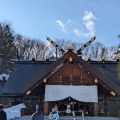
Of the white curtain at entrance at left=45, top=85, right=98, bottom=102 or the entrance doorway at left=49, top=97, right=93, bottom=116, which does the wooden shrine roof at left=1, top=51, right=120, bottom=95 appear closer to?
the white curtain at entrance at left=45, top=85, right=98, bottom=102

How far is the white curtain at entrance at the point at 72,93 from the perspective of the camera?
19.3 metres

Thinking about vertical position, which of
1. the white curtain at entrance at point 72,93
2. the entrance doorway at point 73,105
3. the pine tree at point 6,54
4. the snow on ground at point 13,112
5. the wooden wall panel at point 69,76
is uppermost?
the pine tree at point 6,54

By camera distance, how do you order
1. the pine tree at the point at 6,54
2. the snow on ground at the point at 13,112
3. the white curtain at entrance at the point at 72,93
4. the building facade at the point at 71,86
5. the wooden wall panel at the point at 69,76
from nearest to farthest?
1. the snow on ground at the point at 13,112
2. the building facade at the point at 71,86
3. the white curtain at entrance at the point at 72,93
4. the wooden wall panel at the point at 69,76
5. the pine tree at the point at 6,54

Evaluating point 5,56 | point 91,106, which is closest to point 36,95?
point 91,106

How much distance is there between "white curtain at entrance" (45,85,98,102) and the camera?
19312mm

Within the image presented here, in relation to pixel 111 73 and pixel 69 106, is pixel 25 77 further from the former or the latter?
pixel 111 73

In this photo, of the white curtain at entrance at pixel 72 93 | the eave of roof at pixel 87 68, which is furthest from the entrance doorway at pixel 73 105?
the eave of roof at pixel 87 68

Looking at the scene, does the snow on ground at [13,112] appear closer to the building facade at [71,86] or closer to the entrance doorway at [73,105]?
the building facade at [71,86]

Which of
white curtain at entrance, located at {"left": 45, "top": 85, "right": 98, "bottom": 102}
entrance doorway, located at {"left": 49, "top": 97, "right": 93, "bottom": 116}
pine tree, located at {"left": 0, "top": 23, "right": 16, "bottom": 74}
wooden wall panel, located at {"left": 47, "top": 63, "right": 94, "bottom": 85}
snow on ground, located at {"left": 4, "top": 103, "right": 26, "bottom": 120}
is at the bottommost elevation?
snow on ground, located at {"left": 4, "top": 103, "right": 26, "bottom": 120}

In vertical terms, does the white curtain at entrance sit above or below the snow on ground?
above

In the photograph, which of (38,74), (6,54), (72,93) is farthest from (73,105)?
(6,54)

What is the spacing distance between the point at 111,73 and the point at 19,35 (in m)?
27.3

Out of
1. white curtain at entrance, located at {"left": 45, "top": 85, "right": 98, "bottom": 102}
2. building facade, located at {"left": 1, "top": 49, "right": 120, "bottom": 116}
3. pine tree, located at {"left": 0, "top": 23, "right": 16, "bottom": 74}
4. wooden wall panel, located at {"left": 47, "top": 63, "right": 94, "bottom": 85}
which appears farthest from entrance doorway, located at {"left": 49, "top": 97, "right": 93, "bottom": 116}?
pine tree, located at {"left": 0, "top": 23, "right": 16, "bottom": 74}

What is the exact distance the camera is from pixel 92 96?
19.3 m
